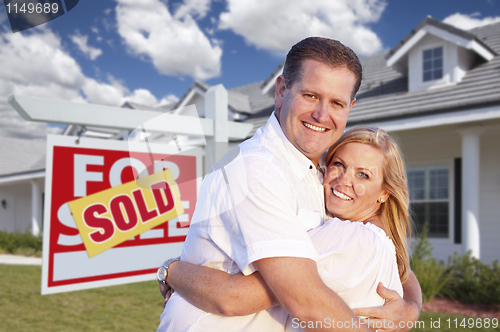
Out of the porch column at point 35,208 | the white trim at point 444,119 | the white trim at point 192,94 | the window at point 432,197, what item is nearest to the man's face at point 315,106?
the white trim at point 444,119

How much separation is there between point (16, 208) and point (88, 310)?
1785 cm

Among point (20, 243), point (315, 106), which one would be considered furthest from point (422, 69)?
point (20, 243)

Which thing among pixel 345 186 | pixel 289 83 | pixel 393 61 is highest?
pixel 393 61

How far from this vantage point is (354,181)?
1955 mm

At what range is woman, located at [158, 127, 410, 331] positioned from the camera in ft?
4.74

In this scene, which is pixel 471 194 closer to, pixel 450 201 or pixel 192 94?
pixel 450 201

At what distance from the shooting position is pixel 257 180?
1.41 meters

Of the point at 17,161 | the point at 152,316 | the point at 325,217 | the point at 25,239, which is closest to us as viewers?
the point at 325,217

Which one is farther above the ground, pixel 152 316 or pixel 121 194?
pixel 121 194

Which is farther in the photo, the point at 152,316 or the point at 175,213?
the point at 152,316

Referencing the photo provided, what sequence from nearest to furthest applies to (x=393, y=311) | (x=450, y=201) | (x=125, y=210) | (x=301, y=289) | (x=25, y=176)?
(x=301, y=289) < (x=393, y=311) < (x=125, y=210) < (x=450, y=201) < (x=25, y=176)

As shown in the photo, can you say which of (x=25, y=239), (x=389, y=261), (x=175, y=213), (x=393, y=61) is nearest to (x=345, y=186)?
(x=389, y=261)

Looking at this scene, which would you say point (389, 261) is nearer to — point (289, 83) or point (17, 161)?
point (289, 83)

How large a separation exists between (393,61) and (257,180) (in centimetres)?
865
